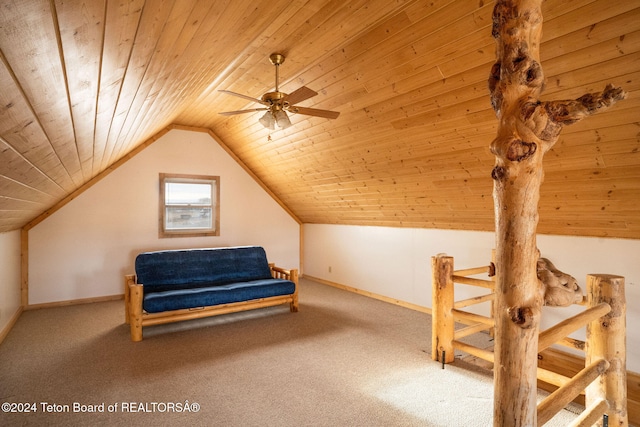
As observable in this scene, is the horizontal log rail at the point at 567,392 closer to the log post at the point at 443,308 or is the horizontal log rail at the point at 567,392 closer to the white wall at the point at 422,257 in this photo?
the log post at the point at 443,308

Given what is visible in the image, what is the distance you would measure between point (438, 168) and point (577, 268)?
1.59 metres

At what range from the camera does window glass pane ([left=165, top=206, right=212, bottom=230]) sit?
6020 mm

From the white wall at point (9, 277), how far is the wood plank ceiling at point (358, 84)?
1.26m

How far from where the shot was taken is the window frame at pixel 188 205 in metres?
5.88

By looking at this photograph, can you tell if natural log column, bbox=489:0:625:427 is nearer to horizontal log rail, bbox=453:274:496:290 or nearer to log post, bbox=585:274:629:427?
log post, bbox=585:274:629:427

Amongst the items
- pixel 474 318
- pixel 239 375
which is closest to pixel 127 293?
pixel 239 375

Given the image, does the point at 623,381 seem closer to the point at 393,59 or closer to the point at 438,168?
the point at 438,168

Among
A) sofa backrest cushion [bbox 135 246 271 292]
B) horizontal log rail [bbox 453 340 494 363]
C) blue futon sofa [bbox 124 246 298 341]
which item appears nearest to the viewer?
horizontal log rail [bbox 453 340 494 363]

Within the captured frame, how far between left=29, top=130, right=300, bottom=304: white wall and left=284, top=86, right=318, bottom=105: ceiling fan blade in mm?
3725

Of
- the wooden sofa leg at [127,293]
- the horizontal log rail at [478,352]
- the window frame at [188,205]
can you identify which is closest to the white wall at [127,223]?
the window frame at [188,205]

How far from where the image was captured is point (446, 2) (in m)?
2.20

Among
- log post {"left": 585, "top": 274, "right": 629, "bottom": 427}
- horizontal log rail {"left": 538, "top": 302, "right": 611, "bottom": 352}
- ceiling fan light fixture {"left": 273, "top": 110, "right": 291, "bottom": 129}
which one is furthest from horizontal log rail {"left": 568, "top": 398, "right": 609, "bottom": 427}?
ceiling fan light fixture {"left": 273, "top": 110, "right": 291, "bottom": 129}

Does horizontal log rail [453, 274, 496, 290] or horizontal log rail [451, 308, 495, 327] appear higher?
horizontal log rail [453, 274, 496, 290]

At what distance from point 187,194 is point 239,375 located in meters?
4.01
